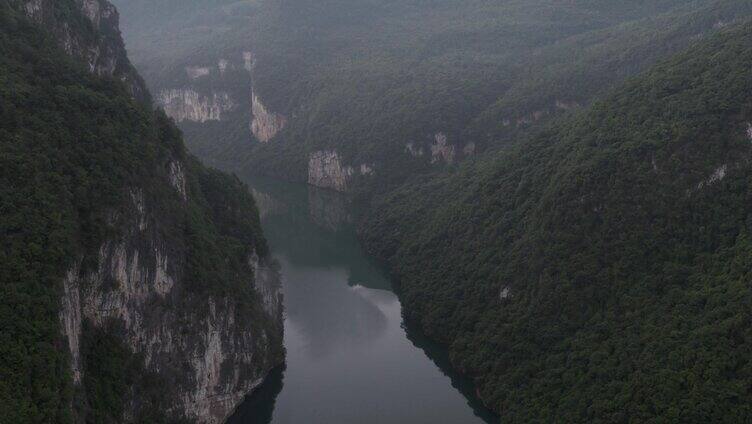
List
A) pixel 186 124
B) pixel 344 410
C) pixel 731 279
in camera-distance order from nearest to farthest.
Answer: pixel 731 279 → pixel 344 410 → pixel 186 124

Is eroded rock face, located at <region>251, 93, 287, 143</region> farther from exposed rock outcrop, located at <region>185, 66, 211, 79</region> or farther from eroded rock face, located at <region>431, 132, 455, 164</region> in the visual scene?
eroded rock face, located at <region>431, 132, 455, 164</region>

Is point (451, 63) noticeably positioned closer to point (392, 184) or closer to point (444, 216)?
point (392, 184)

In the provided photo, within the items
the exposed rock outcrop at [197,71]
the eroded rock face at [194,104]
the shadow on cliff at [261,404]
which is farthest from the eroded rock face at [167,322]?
the exposed rock outcrop at [197,71]

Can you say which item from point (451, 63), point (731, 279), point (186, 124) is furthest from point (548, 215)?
point (186, 124)

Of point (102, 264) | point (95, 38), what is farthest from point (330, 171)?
point (102, 264)

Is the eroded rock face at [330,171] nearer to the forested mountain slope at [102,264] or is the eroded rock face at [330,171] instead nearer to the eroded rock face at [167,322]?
the forested mountain slope at [102,264]

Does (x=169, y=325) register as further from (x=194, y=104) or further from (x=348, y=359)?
(x=194, y=104)

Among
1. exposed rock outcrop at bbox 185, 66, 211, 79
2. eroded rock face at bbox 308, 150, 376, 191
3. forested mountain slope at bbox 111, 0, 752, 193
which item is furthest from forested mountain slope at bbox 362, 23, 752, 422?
exposed rock outcrop at bbox 185, 66, 211, 79
